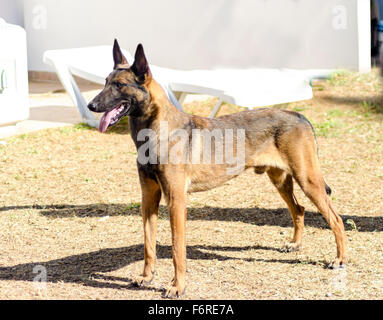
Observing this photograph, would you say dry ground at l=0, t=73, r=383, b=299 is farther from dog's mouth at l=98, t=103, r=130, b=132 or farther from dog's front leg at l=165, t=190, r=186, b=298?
dog's mouth at l=98, t=103, r=130, b=132

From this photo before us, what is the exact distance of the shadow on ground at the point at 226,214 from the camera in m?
5.69

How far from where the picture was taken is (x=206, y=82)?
855cm

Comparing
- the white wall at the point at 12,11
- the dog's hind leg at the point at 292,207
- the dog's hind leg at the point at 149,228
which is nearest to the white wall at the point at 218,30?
the white wall at the point at 12,11

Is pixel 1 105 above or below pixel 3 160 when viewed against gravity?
above

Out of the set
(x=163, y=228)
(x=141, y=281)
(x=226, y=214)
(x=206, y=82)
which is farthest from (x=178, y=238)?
(x=206, y=82)

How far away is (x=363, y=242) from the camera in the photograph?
5.19 metres

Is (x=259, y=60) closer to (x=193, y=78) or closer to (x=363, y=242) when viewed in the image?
(x=193, y=78)

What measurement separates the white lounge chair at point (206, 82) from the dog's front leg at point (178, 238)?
148 inches

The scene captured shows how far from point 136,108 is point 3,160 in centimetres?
420

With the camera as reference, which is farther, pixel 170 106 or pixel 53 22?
pixel 53 22

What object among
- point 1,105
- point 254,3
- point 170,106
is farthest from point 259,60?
point 170,106

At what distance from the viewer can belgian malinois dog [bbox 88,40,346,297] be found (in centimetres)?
411

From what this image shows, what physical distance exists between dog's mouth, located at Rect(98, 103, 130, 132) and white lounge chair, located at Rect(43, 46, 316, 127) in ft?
12.6

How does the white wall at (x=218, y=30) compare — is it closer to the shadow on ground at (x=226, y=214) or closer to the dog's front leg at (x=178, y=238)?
the shadow on ground at (x=226, y=214)
